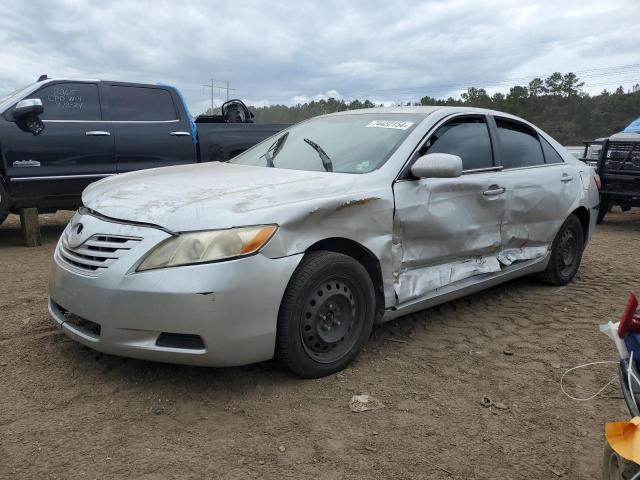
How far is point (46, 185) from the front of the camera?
5.88 m

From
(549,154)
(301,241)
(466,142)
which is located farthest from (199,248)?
(549,154)

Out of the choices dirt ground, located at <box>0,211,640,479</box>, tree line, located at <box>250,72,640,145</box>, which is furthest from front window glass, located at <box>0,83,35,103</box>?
tree line, located at <box>250,72,640,145</box>

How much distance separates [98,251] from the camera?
2.65 metres

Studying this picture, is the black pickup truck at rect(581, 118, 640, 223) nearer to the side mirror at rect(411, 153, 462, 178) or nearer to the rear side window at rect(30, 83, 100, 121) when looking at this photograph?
the side mirror at rect(411, 153, 462, 178)

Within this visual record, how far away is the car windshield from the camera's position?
3.37m

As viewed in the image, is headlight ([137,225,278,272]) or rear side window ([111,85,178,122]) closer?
headlight ([137,225,278,272])

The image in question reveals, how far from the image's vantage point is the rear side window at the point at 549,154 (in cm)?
468

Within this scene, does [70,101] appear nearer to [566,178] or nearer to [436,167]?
[436,167]

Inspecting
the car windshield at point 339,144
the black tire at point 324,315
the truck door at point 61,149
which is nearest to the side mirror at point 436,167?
the car windshield at point 339,144

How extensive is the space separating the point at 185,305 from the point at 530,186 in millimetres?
2999

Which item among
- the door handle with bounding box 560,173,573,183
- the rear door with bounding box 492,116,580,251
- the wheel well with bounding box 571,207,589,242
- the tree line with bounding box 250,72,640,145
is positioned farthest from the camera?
the tree line with bounding box 250,72,640,145

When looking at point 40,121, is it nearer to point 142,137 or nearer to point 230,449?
point 142,137

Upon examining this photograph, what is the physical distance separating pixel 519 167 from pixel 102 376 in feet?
11.0

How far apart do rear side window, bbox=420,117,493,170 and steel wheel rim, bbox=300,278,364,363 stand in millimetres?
1149
